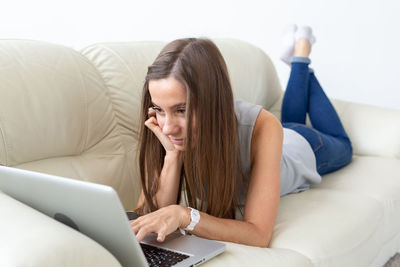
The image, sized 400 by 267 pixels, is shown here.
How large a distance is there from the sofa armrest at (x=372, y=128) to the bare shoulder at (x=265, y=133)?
3.67ft

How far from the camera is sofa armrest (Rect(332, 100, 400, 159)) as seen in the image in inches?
98.3

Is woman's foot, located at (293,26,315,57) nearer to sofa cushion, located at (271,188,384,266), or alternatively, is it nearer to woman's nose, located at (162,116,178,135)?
sofa cushion, located at (271,188,384,266)

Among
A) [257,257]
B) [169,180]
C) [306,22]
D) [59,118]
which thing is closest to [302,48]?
[306,22]

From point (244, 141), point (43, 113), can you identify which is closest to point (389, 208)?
point (244, 141)

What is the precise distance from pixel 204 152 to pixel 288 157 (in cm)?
64

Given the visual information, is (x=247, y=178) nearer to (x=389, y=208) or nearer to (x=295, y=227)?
(x=295, y=227)

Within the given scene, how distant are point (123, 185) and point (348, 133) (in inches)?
51.3

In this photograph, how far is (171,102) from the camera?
1.36m

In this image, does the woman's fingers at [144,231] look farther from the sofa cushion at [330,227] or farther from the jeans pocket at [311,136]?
the jeans pocket at [311,136]

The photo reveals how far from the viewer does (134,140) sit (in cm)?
190

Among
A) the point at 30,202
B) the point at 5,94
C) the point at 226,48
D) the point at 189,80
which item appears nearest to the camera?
the point at 30,202

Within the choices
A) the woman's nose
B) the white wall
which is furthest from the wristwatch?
the white wall

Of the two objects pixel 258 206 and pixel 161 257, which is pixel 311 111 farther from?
pixel 161 257

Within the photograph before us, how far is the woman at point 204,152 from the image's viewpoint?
1.36m
